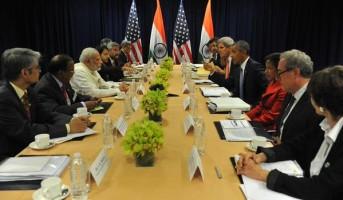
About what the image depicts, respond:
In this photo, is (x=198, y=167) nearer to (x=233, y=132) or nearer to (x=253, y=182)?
(x=253, y=182)

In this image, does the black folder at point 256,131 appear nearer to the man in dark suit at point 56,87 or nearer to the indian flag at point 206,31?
the man in dark suit at point 56,87

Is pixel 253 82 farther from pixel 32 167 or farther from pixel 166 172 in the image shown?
pixel 32 167

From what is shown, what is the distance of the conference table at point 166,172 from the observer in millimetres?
1307

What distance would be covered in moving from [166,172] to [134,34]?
6.18 metres

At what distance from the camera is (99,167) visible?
1.43 meters

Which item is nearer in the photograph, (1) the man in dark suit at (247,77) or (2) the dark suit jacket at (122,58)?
(1) the man in dark suit at (247,77)

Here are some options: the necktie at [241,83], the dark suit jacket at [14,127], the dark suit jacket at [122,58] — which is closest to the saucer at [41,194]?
the dark suit jacket at [14,127]

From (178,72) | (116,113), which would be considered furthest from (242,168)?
(178,72)

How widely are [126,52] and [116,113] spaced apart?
3.95 metres

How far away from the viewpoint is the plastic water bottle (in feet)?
4.11

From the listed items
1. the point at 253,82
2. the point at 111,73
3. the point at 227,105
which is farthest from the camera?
the point at 111,73

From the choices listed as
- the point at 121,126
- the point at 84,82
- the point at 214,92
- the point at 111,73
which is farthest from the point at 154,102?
the point at 111,73

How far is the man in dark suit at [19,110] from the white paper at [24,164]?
39 cm

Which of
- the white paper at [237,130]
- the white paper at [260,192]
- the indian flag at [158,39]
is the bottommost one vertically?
the white paper at [260,192]
